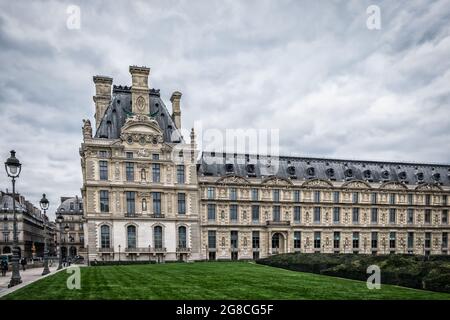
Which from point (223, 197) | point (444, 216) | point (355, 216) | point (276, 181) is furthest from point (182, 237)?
point (444, 216)

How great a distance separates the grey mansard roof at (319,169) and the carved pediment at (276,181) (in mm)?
1108

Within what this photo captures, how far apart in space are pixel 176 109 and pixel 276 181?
2048 cm

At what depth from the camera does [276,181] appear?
189 ft

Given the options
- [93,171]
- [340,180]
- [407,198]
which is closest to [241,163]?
[340,180]

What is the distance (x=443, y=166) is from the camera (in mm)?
68562

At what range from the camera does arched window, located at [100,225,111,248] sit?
4703 cm

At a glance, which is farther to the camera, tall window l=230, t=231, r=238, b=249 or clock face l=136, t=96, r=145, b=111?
tall window l=230, t=231, r=238, b=249

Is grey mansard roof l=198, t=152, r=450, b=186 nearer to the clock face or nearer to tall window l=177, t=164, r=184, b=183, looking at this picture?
tall window l=177, t=164, r=184, b=183

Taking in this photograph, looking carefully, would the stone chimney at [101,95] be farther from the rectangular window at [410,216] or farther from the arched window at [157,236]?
the rectangular window at [410,216]

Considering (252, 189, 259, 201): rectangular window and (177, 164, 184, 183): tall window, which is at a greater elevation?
(177, 164, 184, 183): tall window

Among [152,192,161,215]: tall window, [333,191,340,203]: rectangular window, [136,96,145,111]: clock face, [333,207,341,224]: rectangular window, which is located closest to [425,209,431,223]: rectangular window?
[333,207,341,224]: rectangular window

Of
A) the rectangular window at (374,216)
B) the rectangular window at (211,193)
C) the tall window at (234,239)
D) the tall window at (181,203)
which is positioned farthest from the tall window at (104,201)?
the rectangular window at (374,216)

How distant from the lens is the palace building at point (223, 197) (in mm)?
48062

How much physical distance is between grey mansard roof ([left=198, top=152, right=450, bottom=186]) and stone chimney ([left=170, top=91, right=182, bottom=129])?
6949mm
